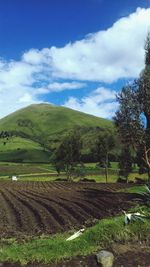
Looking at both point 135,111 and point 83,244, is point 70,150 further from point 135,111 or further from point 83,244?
point 83,244

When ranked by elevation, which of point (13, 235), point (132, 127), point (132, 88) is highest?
point (132, 88)

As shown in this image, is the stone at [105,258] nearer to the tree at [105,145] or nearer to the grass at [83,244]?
the grass at [83,244]

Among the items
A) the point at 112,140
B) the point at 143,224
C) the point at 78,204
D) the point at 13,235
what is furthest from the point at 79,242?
the point at 112,140

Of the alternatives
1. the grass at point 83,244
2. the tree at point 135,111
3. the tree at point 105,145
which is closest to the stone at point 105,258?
the grass at point 83,244

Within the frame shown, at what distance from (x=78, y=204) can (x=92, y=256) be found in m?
22.1

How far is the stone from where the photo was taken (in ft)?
43.5

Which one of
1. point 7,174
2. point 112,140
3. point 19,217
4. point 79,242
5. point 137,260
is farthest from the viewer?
point 7,174

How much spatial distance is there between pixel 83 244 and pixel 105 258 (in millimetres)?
1655

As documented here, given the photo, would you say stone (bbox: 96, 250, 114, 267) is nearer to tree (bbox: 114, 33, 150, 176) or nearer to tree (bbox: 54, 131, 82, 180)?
tree (bbox: 114, 33, 150, 176)

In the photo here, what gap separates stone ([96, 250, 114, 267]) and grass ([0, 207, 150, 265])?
709 millimetres

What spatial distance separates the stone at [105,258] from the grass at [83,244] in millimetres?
709

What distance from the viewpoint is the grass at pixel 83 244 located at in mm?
14422

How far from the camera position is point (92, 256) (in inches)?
549

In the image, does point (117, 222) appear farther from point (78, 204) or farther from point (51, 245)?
point (78, 204)
